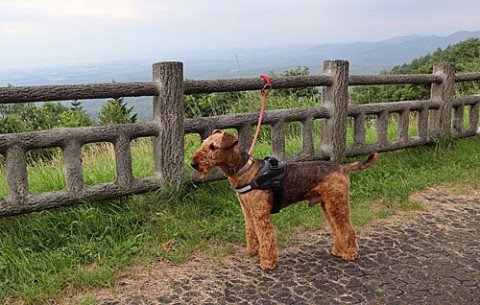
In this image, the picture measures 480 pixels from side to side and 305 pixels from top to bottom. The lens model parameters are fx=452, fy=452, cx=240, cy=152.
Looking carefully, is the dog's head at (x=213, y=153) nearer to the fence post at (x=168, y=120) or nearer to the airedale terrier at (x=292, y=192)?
the airedale terrier at (x=292, y=192)

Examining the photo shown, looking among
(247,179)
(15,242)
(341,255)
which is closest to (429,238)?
(341,255)

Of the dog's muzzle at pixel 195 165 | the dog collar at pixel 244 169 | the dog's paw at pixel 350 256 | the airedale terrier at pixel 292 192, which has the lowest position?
the dog's paw at pixel 350 256

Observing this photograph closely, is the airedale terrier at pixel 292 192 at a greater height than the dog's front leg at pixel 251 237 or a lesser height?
greater

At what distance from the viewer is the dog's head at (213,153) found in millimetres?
3586

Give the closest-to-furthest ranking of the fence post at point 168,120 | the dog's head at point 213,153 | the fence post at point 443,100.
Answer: the dog's head at point 213,153
the fence post at point 168,120
the fence post at point 443,100

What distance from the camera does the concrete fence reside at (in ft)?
13.7

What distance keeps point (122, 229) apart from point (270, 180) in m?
1.66

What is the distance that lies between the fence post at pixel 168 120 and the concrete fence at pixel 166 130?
0.4 inches

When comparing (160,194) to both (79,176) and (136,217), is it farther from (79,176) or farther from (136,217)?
(79,176)

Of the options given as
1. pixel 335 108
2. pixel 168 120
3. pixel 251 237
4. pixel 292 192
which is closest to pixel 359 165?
pixel 292 192

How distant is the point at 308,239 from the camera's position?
15.1 feet

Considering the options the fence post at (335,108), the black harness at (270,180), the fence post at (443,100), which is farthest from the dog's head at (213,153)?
the fence post at (443,100)

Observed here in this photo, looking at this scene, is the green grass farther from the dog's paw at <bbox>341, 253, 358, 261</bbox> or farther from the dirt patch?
the dog's paw at <bbox>341, 253, 358, 261</bbox>

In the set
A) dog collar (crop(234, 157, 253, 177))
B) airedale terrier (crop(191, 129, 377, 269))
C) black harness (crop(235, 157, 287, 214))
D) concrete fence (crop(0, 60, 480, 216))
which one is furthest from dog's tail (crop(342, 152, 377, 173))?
concrete fence (crop(0, 60, 480, 216))
